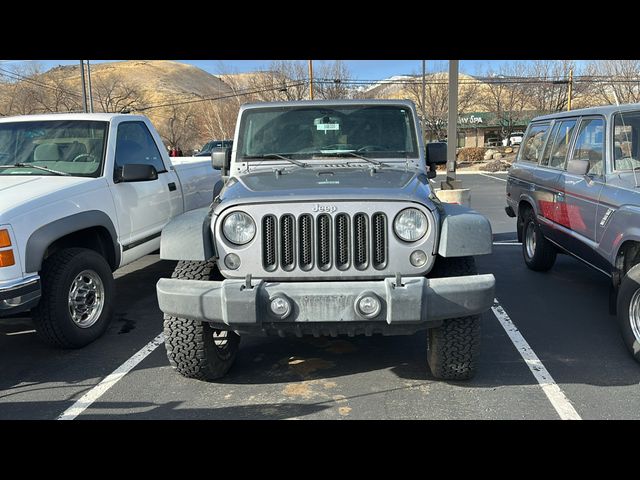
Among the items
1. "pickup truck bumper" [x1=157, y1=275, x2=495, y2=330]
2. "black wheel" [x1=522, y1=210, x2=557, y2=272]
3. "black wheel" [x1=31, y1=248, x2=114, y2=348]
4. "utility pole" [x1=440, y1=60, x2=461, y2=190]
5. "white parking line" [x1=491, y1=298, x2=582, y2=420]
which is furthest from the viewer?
"utility pole" [x1=440, y1=60, x2=461, y2=190]

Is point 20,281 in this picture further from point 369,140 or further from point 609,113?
point 609,113

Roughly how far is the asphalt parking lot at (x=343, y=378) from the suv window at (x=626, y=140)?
1.49 metres

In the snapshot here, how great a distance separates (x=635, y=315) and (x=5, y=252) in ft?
15.4

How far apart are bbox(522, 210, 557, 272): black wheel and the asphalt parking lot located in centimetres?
133

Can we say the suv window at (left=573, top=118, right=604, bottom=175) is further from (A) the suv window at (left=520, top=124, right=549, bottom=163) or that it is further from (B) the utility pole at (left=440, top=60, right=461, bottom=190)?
(B) the utility pole at (left=440, top=60, right=461, bottom=190)

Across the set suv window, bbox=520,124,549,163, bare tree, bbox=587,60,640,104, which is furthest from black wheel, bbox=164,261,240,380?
bare tree, bbox=587,60,640,104

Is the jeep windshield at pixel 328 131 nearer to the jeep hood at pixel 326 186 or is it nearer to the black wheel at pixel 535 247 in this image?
the jeep hood at pixel 326 186

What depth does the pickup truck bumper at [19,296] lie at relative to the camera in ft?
12.8

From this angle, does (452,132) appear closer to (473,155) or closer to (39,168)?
(39,168)

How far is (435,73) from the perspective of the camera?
5144cm

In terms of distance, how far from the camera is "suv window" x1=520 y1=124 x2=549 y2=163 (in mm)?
6895

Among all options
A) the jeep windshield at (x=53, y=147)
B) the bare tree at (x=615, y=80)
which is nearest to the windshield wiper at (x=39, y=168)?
the jeep windshield at (x=53, y=147)

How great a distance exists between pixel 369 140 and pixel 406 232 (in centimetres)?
152
